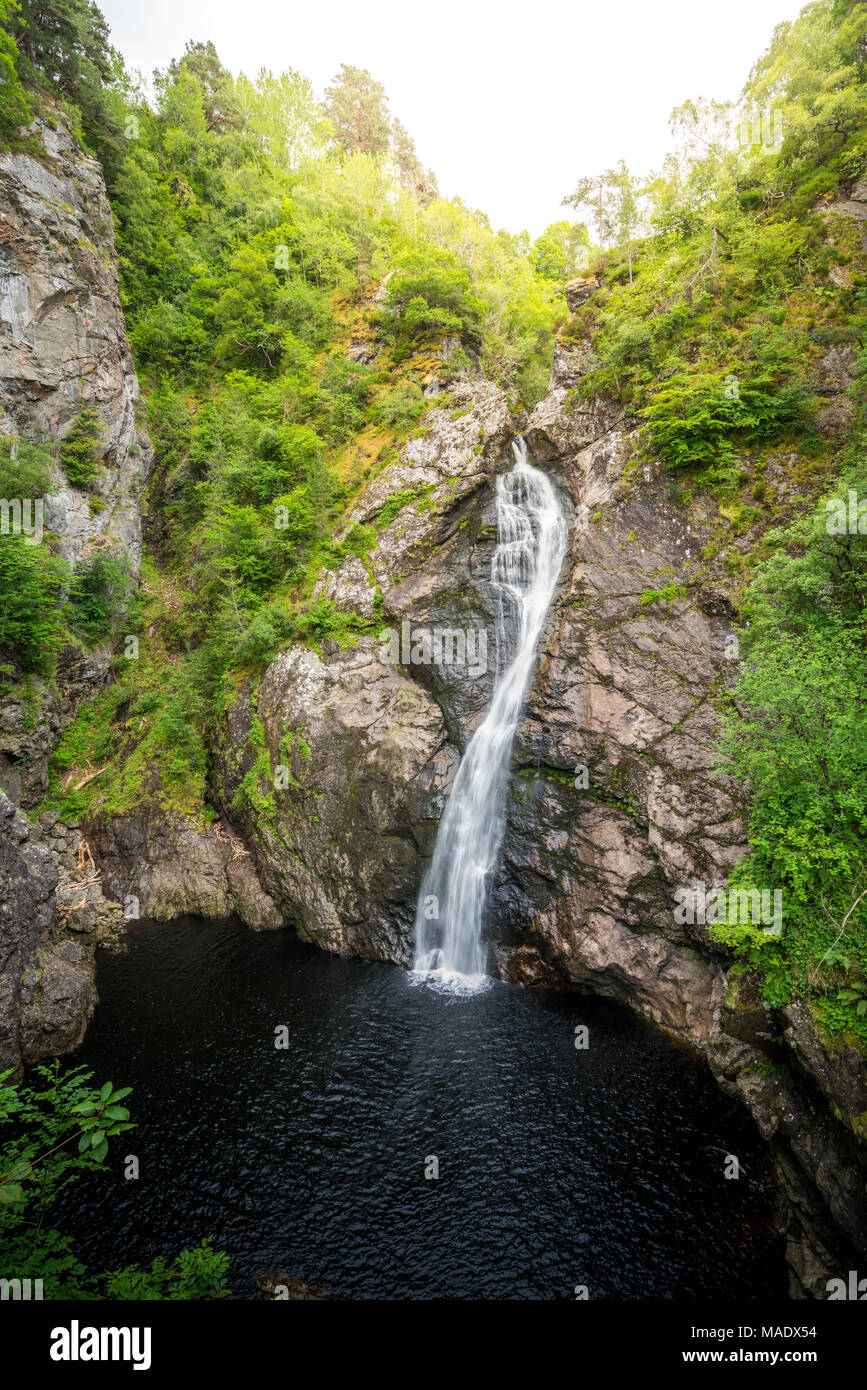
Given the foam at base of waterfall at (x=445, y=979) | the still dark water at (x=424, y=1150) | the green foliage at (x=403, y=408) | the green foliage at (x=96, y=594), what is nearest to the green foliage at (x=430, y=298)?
the green foliage at (x=403, y=408)

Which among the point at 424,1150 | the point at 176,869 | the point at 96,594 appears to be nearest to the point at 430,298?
the point at 96,594

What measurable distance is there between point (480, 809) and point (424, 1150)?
7.52m

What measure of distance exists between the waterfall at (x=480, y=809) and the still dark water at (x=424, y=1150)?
4.95 ft

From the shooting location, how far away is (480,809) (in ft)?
50.3

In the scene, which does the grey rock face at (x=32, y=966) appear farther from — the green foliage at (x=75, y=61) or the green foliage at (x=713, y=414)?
the green foliage at (x=75, y=61)

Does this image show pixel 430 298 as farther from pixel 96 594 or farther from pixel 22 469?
pixel 96 594

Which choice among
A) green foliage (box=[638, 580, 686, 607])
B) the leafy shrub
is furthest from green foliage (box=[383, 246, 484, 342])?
green foliage (box=[638, 580, 686, 607])

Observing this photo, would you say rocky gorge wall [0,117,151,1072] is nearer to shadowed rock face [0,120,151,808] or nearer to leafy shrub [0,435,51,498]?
shadowed rock face [0,120,151,808]

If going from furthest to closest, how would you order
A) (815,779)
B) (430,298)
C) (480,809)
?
(430,298) → (480,809) → (815,779)

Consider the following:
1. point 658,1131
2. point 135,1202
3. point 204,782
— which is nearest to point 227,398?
point 204,782

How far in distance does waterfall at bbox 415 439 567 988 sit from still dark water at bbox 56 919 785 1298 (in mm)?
1507

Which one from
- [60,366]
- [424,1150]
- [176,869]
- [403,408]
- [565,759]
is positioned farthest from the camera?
[403,408]

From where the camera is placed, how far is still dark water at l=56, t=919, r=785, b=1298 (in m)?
8.03

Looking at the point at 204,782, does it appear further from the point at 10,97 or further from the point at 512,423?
the point at 10,97
